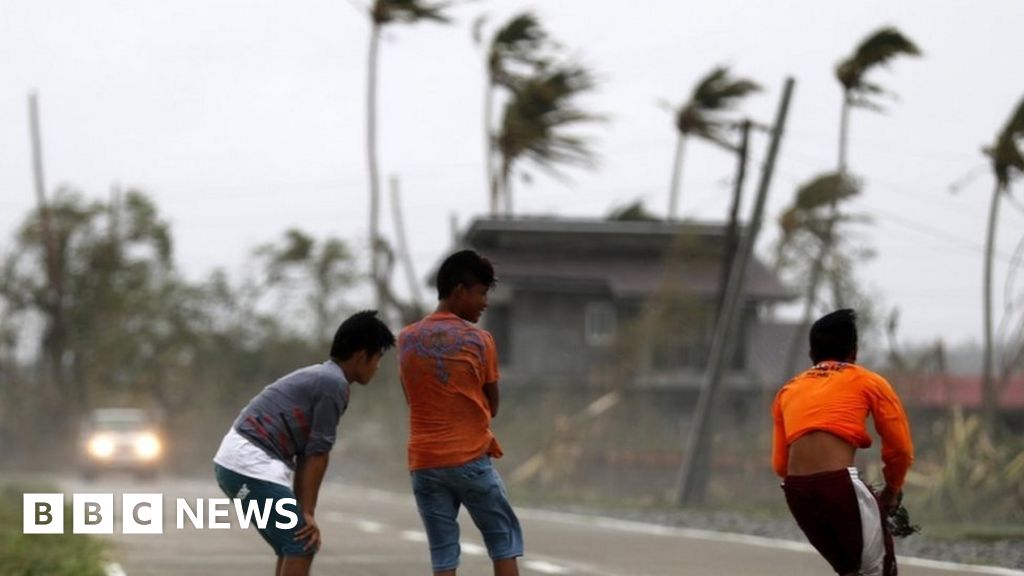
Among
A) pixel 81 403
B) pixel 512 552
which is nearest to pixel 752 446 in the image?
pixel 512 552

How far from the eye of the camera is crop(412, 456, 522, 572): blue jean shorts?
32.4 feet

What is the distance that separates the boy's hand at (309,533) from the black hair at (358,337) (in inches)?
27.2

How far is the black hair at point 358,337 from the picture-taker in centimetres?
966

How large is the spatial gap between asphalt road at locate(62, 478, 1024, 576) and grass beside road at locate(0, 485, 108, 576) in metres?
0.25

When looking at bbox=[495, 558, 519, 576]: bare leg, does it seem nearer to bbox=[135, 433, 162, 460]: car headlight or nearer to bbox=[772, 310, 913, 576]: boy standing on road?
bbox=[772, 310, 913, 576]: boy standing on road

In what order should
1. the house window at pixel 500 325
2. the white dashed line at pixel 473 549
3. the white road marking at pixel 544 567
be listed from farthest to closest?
the house window at pixel 500 325 < the white dashed line at pixel 473 549 < the white road marking at pixel 544 567

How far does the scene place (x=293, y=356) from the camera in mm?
79188

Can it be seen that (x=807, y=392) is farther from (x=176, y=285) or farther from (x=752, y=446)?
(x=176, y=285)

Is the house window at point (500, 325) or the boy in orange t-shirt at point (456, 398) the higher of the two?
the boy in orange t-shirt at point (456, 398)

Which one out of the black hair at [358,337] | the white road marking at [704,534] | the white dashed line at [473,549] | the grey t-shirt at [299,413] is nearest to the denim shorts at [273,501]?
the grey t-shirt at [299,413]

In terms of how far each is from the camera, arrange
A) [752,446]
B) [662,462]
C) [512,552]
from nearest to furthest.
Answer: [512,552]
[752,446]
[662,462]

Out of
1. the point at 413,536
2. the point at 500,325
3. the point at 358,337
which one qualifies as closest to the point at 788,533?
the point at 413,536

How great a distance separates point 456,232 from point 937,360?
32226mm

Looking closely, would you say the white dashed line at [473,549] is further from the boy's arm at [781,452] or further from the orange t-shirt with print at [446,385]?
the boy's arm at [781,452]
